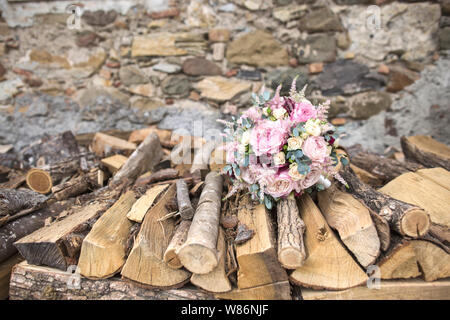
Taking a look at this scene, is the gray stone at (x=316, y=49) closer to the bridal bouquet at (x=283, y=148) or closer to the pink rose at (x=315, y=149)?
the bridal bouquet at (x=283, y=148)

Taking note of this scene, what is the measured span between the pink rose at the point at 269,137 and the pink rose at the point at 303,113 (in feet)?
0.20

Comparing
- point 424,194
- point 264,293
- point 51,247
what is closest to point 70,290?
point 51,247

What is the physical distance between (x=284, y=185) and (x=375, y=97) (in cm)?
217

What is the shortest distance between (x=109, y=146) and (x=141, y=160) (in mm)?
623

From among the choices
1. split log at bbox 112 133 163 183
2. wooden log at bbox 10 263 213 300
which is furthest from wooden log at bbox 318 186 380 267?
split log at bbox 112 133 163 183

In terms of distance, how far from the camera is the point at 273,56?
313 cm

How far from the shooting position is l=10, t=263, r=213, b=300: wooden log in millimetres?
1442

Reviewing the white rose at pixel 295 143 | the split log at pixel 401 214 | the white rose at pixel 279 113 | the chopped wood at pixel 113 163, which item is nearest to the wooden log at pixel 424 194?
the split log at pixel 401 214

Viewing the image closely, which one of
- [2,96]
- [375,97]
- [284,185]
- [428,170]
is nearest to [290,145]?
[284,185]

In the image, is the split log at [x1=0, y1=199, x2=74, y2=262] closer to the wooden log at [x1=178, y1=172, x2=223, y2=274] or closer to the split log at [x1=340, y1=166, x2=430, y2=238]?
the wooden log at [x1=178, y1=172, x2=223, y2=274]

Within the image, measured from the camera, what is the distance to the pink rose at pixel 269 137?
60.2 inches

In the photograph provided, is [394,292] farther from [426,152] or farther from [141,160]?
[141,160]
